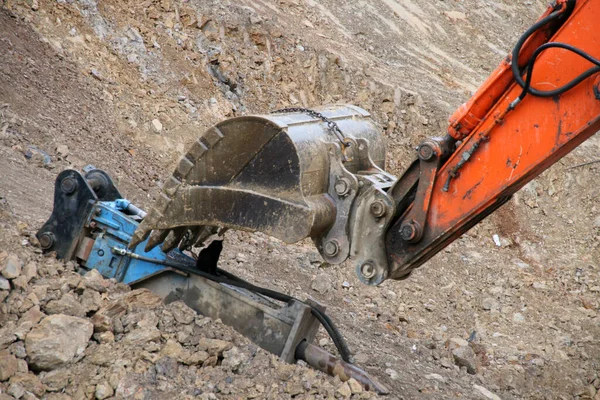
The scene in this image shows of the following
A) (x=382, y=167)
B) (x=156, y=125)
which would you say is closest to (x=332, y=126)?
(x=382, y=167)

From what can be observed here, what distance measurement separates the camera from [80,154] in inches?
326

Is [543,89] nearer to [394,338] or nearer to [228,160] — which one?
[228,160]

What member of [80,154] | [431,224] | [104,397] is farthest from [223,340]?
[80,154]

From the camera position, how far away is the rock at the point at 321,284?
7371 millimetres

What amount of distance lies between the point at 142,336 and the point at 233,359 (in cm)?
53

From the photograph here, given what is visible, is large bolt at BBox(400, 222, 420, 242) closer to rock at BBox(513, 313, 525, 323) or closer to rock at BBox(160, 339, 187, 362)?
rock at BBox(160, 339, 187, 362)

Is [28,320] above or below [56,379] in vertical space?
above

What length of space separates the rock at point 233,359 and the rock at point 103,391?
686 mm

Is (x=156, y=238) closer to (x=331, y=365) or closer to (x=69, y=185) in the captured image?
(x=69, y=185)

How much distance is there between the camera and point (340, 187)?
439 centimetres

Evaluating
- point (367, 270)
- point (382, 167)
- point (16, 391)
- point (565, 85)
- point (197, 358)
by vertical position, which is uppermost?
point (565, 85)

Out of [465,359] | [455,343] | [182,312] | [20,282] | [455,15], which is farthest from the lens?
[455,15]

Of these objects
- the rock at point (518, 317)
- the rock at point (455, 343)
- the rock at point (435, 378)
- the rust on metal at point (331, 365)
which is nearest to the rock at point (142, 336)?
the rust on metal at point (331, 365)

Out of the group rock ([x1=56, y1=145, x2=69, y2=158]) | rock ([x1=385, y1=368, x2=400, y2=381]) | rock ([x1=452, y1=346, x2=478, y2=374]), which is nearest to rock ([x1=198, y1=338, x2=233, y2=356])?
rock ([x1=385, y1=368, x2=400, y2=381])
